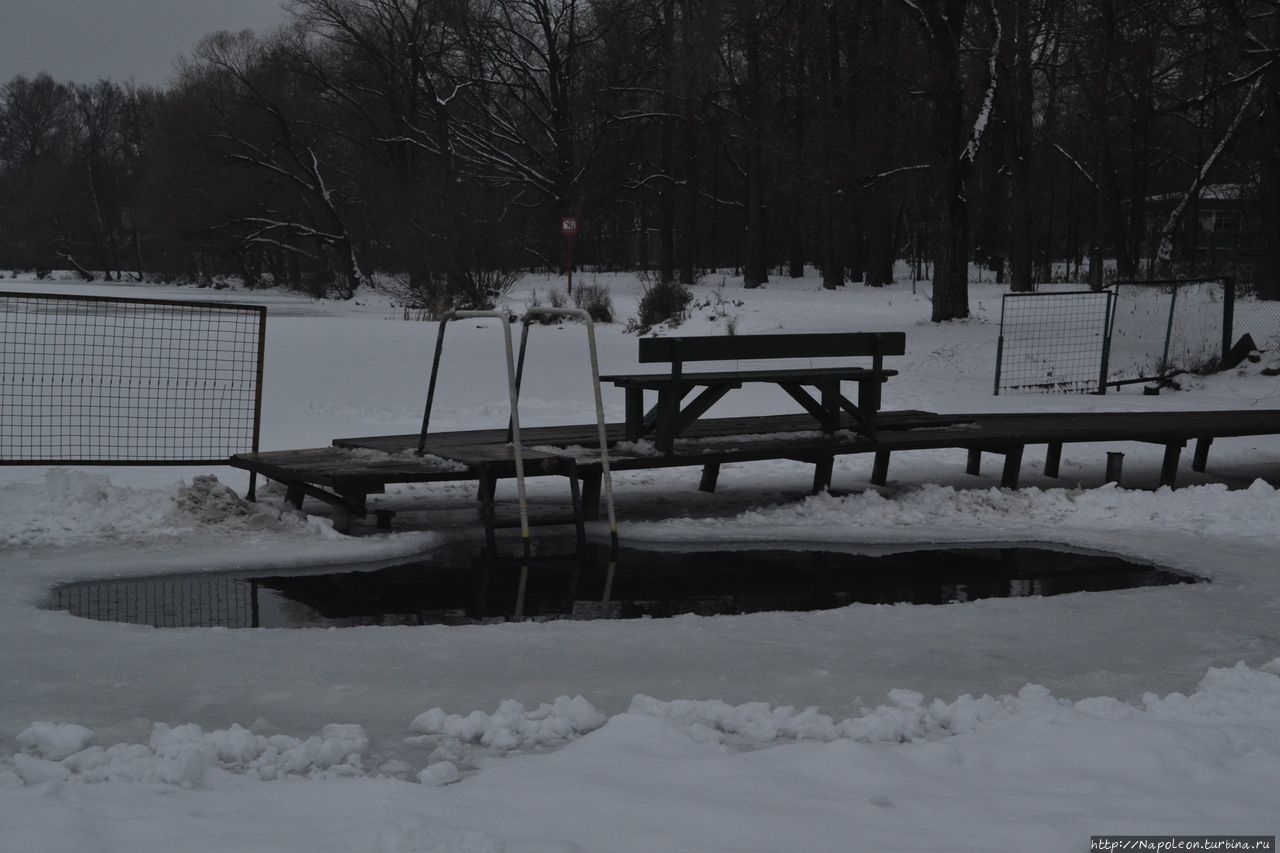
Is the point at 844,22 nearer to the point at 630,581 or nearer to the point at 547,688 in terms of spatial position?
the point at 630,581

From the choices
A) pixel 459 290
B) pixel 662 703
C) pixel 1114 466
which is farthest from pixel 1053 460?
pixel 459 290

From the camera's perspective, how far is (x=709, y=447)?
9469mm

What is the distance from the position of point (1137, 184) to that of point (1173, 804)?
44.5 meters

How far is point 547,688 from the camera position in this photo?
5270 mm

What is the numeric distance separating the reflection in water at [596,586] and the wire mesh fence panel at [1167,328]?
12.0m

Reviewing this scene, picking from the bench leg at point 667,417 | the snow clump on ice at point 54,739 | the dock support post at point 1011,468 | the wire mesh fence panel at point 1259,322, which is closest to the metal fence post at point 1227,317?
the wire mesh fence panel at point 1259,322

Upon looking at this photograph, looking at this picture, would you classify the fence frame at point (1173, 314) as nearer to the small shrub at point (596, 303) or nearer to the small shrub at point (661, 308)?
the small shrub at point (661, 308)

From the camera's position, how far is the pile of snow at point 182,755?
414 centimetres

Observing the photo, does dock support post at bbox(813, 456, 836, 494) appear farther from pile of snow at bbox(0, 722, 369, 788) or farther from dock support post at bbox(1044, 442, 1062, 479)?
pile of snow at bbox(0, 722, 369, 788)

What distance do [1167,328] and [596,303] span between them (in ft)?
40.7

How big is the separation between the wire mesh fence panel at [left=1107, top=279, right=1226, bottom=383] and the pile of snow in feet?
55.0

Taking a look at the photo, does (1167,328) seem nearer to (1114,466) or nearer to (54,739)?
(1114,466)

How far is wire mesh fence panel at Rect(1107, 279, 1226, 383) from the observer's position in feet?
63.0

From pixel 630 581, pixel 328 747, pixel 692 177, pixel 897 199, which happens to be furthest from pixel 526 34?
pixel 328 747
